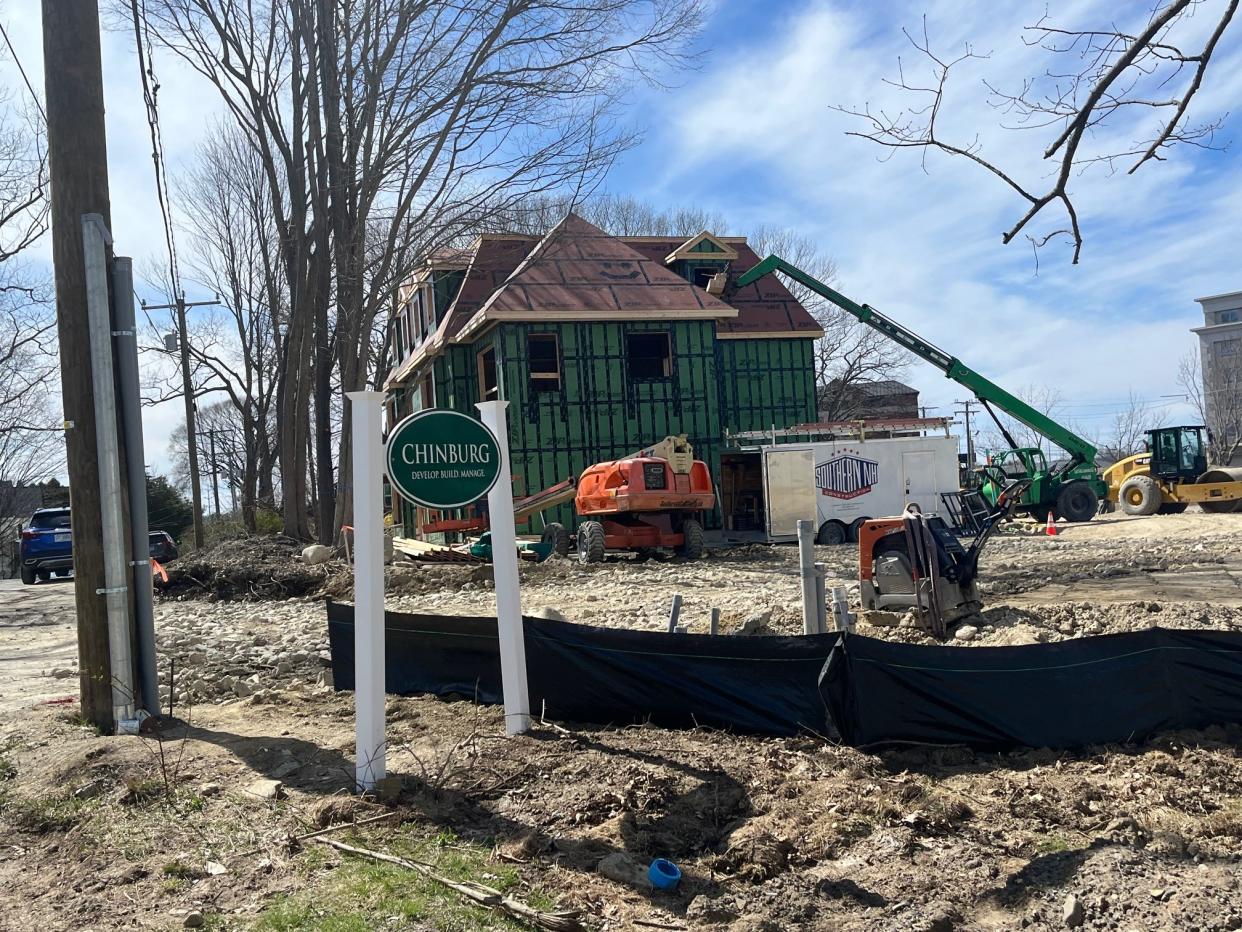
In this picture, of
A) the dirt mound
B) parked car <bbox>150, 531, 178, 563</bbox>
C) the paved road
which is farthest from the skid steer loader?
parked car <bbox>150, 531, 178, 563</bbox>

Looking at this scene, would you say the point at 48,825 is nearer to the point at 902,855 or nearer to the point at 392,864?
the point at 392,864

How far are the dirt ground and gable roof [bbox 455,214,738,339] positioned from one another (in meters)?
18.0

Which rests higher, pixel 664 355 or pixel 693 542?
pixel 664 355

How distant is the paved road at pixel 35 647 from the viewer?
9.77m

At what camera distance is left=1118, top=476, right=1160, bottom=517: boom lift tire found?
98.3 feet

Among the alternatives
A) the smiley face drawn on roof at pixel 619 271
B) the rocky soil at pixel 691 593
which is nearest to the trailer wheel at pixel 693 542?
the rocky soil at pixel 691 593

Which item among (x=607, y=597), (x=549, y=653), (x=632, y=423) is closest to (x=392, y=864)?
(x=549, y=653)

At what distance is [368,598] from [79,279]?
357 centimetres

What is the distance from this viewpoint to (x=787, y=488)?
24266 mm

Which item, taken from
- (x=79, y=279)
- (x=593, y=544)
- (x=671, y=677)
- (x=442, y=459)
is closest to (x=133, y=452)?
(x=79, y=279)

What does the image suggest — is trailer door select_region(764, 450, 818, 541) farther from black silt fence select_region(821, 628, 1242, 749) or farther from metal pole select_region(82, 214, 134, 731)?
metal pole select_region(82, 214, 134, 731)

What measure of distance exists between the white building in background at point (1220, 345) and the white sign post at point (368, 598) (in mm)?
66234

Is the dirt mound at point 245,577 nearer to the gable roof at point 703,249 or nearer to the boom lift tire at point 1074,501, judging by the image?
the gable roof at point 703,249

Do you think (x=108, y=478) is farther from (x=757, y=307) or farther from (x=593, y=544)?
(x=757, y=307)
